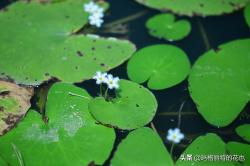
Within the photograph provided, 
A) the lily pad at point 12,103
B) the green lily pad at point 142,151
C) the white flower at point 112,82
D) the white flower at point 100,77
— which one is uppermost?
the white flower at point 100,77

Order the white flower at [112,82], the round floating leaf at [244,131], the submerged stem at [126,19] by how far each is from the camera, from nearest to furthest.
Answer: the round floating leaf at [244,131] → the white flower at [112,82] → the submerged stem at [126,19]

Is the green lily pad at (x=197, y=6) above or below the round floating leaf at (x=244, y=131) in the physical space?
above

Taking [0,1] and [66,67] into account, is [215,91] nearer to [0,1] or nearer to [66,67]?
[66,67]

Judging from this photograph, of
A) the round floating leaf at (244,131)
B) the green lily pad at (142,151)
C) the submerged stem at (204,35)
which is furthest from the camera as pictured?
the submerged stem at (204,35)

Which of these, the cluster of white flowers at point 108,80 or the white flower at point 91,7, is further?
the white flower at point 91,7

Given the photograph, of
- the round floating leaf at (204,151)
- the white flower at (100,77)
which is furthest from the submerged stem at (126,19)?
the round floating leaf at (204,151)

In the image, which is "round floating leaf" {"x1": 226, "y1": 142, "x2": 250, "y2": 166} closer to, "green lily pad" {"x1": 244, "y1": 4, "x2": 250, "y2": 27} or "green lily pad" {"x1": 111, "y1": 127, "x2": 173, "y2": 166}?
"green lily pad" {"x1": 111, "y1": 127, "x2": 173, "y2": 166}

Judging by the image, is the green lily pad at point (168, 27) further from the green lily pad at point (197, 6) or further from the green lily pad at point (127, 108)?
the green lily pad at point (127, 108)
